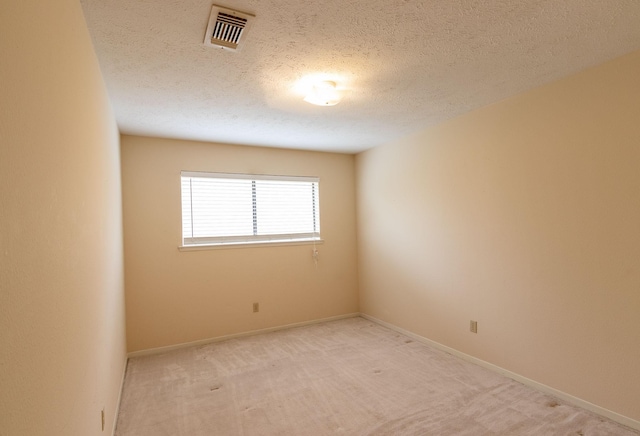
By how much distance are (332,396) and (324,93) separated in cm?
231

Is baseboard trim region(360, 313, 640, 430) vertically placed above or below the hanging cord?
below

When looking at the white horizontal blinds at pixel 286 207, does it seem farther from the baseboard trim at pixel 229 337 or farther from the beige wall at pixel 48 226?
the beige wall at pixel 48 226

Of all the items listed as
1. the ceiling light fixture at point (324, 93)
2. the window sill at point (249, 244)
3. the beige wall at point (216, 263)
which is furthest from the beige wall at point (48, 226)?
the window sill at point (249, 244)

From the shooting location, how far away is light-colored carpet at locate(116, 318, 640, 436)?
227 centimetres

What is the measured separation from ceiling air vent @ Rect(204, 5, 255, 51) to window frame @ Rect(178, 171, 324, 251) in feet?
7.61

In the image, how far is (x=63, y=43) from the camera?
1.28 meters

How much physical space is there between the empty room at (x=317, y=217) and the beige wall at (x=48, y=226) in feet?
0.04

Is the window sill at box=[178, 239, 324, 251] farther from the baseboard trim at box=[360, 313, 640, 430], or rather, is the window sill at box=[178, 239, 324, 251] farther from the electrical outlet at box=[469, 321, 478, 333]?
the electrical outlet at box=[469, 321, 478, 333]

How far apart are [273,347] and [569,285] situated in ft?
9.24

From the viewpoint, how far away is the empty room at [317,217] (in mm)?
1225

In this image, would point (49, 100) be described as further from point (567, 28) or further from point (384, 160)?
point (384, 160)

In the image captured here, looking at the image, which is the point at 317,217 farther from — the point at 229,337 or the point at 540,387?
the point at 540,387

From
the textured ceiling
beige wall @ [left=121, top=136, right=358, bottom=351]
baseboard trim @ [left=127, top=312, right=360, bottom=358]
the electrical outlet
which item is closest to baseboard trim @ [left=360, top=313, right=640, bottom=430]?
the electrical outlet

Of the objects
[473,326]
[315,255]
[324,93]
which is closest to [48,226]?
[324,93]
